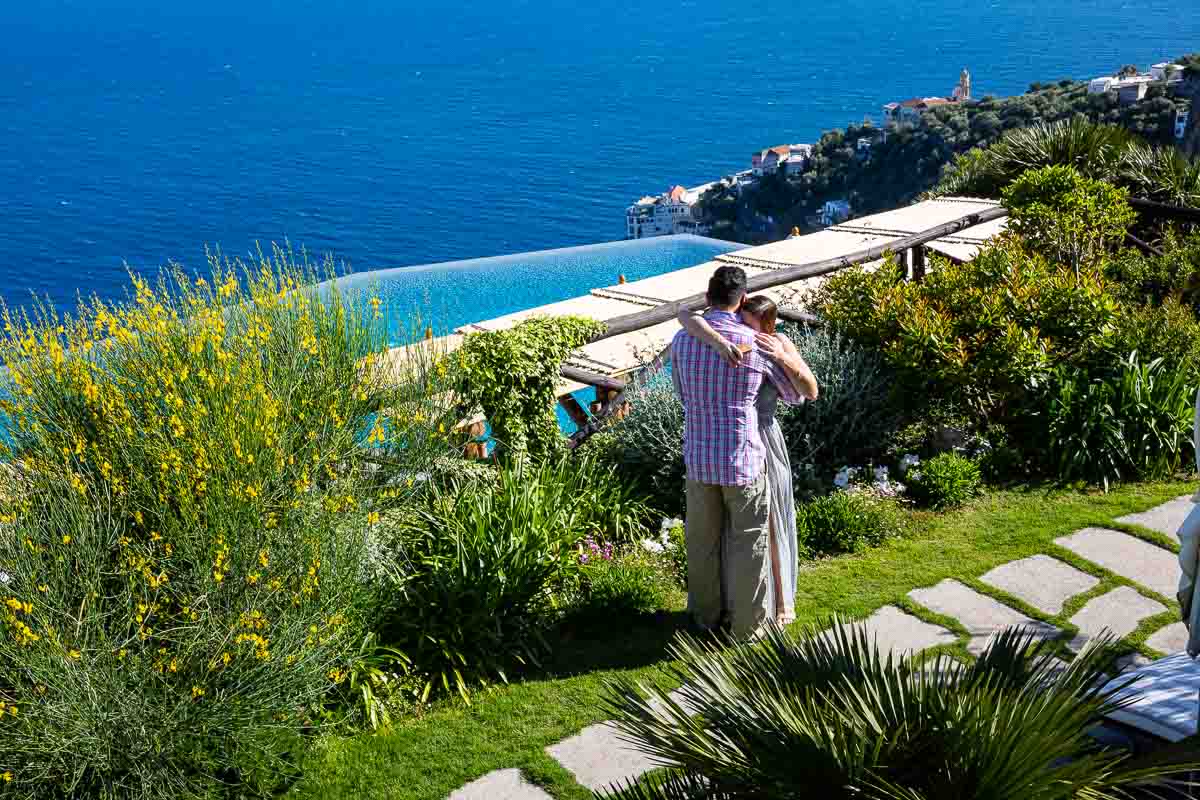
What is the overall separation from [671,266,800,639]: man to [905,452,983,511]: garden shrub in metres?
1.80

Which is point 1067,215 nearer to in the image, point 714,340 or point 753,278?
point 753,278

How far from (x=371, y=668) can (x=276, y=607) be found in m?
0.66

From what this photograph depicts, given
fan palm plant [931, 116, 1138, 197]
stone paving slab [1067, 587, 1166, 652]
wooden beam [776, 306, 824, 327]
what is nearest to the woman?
stone paving slab [1067, 587, 1166, 652]

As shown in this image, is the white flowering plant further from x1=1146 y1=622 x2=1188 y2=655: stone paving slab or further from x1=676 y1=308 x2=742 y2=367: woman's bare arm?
x1=676 y1=308 x2=742 y2=367: woman's bare arm

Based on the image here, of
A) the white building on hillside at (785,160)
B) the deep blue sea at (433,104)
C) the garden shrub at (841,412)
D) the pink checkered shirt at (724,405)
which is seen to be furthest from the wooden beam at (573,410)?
the white building on hillside at (785,160)

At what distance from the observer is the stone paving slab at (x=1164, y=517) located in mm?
5484

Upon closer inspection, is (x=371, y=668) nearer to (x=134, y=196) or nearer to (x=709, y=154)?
(x=134, y=196)

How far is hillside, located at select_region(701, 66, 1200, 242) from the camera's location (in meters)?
30.9

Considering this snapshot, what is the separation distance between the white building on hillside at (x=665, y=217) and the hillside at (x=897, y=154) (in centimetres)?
70

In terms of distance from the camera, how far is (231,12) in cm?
12862

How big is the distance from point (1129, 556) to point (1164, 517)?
54cm

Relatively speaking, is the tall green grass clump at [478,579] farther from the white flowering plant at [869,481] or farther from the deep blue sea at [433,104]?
the deep blue sea at [433,104]

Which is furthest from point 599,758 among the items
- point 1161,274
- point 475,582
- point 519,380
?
point 1161,274

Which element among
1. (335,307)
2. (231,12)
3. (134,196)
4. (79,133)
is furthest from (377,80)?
(335,307)
